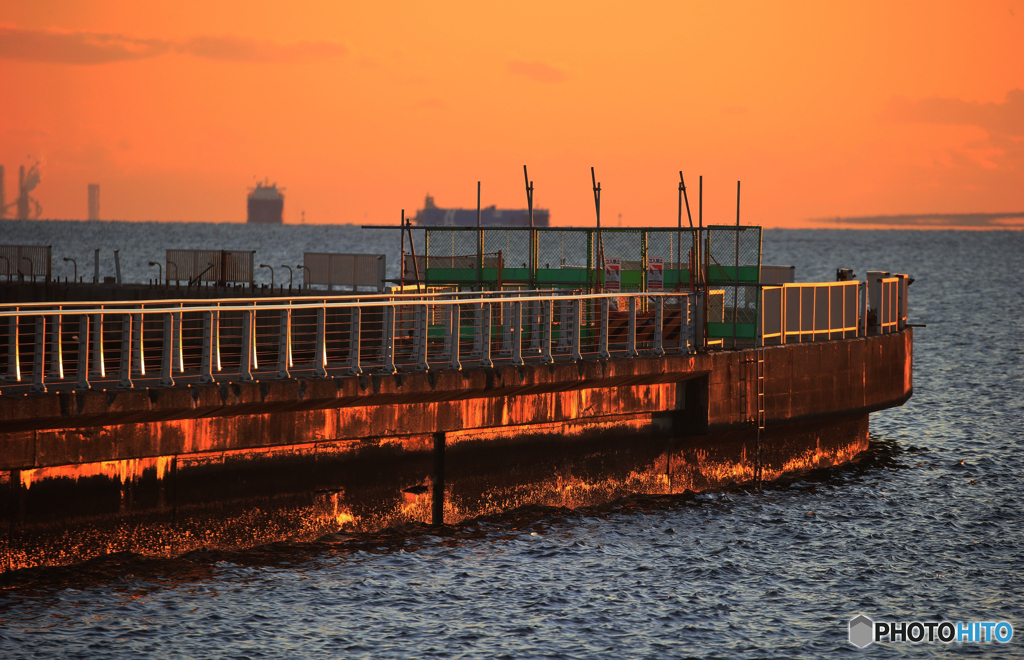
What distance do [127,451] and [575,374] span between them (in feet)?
21.4

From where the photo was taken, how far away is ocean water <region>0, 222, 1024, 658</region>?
13.6 metres

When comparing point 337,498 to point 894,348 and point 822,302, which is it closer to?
point 822,302

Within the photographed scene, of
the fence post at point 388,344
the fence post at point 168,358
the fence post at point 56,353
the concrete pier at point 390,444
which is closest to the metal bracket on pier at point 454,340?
the concrete pier at point 390,444

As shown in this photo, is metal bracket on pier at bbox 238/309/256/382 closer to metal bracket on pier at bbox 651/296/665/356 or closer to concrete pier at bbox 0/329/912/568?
concrete pier at bbox 0/329/912/568

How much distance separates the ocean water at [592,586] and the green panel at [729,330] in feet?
8.58

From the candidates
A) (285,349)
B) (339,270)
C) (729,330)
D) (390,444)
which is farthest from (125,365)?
(339,270)

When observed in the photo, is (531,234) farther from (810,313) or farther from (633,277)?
(810,313)

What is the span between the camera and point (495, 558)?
16844 millimetres

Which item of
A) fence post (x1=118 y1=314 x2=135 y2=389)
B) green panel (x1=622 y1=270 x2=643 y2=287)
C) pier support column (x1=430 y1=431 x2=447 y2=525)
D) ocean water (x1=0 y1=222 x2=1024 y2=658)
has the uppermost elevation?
green panel (x1=622 y1=270 x2=643 y2=287)

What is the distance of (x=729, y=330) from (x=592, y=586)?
678 cm

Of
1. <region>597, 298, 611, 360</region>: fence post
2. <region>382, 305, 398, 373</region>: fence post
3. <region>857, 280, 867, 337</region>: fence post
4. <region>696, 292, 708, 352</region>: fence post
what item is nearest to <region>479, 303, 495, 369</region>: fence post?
<region>382, 305, 398, 373</region>: fence post

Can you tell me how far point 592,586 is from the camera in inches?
627

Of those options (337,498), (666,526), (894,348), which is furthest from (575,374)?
(894,348)

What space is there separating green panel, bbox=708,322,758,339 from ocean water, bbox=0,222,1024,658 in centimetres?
261
